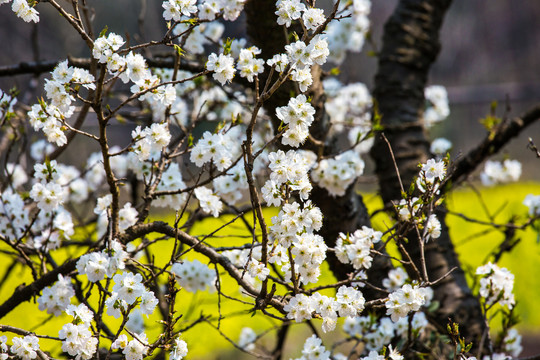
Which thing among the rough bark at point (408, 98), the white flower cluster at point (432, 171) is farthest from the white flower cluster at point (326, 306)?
the rough bark at point (408, 98)

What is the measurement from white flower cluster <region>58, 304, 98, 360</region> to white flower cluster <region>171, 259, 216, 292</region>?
54 centimetres

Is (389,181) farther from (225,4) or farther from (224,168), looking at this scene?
(225,4)

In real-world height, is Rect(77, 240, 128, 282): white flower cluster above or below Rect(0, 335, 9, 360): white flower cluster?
above

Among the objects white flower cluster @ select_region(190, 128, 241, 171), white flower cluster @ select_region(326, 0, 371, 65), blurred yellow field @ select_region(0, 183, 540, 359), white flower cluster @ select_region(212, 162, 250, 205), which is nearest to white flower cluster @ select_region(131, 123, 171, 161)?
white flower cluster @ select_region(190, 128, 241, 171)

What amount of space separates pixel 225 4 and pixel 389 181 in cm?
137

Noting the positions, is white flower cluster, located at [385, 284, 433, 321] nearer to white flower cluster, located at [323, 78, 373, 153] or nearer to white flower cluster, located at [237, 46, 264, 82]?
white flower cluster, located at [237, 46, 264, 82]

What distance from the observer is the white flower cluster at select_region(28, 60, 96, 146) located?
1521 mm

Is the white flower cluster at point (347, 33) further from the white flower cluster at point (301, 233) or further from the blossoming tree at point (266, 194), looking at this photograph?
the white flower cluster at point (301, 233)

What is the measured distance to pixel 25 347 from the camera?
1.49m

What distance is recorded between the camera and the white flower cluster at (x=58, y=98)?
152 centimetres

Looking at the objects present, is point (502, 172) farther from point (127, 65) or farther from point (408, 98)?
point (127, 65)

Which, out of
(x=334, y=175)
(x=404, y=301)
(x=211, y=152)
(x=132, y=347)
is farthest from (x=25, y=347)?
(x=334, y=175)

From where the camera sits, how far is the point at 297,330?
16.7 ft

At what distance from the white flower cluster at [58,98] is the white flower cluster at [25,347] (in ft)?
1.72
